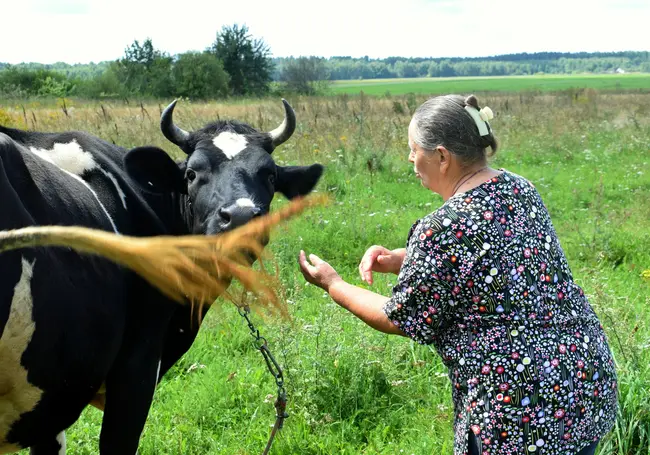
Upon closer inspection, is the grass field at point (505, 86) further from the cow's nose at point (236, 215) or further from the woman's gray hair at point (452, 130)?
the woman's gray hair at point (452, 130)

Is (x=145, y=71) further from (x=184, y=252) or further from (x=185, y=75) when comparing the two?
(x=184, y=252)

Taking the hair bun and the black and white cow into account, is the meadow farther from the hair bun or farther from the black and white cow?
the hair bun

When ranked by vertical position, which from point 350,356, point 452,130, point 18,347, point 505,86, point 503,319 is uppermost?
point 452,130

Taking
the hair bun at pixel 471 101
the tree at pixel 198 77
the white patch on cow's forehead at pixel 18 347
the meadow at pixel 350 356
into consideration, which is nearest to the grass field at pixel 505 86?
the tree at pixel 198 77

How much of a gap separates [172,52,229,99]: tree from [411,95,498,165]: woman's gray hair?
2824 centimetres

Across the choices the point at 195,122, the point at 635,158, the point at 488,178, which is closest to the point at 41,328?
the point at 488,178

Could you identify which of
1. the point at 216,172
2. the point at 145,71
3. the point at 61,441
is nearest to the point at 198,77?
the point at 145,71

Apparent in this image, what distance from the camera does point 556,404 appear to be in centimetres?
230

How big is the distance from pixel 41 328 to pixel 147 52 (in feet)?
133

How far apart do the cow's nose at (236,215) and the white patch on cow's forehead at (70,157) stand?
2.29ft

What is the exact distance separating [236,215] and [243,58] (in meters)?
42.0

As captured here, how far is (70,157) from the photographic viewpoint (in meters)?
3.21

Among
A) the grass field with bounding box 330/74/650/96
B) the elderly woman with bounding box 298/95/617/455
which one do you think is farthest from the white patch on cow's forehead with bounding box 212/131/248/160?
the grass field with bounding box 330/74/650/96

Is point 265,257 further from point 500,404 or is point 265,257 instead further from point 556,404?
point 556,404
